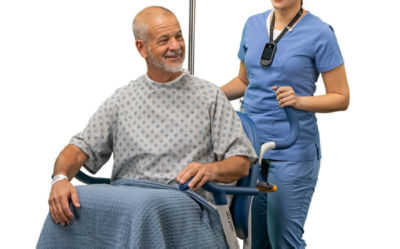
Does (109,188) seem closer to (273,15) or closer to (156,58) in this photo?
A: (156,58)

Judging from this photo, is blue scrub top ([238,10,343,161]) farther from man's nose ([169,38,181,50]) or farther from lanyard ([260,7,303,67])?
man's nose ([169,38,181,50])

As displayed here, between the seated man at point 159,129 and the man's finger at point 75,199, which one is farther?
the seated man at point 159,129

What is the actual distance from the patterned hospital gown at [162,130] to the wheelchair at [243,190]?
0.28 feet

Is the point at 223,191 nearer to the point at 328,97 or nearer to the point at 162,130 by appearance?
the point at 162,130

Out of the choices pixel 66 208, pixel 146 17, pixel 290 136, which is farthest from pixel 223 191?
pixel 146 17

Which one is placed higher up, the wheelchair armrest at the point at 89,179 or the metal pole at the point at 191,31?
the metal pole at the point at 191,31

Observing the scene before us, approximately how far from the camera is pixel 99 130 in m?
3.39

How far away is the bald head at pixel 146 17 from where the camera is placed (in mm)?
3295

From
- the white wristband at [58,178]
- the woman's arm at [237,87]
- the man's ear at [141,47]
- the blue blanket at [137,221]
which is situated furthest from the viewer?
the woman's arm at [237,87]

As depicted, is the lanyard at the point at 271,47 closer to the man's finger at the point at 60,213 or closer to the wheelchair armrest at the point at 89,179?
the wheelchair armrest at the point at 89,179

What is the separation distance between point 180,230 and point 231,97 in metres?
0.87

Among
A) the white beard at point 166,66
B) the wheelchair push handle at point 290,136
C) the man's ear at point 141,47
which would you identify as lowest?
the wheelchair push handle at point 290,136

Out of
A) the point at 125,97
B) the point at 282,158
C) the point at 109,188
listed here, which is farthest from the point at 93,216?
the point at 282,158

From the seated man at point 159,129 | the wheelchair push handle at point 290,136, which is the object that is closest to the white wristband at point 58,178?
the seated man at point 159,129
